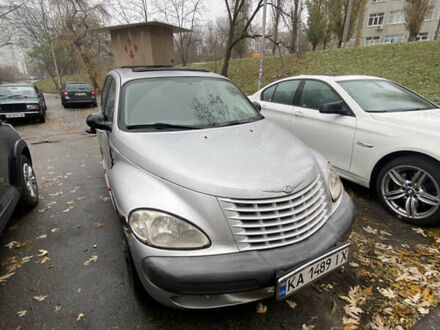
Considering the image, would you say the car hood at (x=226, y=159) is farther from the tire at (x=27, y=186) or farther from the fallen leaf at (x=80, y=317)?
the tire at (x=27, y=186)

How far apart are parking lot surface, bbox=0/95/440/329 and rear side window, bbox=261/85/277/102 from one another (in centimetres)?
239

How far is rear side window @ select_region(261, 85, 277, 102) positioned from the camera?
4.85 metres

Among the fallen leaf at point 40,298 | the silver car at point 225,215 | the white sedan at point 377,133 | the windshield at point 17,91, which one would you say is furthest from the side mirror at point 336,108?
the windshield at point 17,91

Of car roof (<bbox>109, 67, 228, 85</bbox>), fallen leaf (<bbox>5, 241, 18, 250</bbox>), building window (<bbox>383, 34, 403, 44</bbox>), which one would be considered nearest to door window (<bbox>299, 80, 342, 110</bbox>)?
car roof (<bbox>109, 67, 228, 85</bbox>)

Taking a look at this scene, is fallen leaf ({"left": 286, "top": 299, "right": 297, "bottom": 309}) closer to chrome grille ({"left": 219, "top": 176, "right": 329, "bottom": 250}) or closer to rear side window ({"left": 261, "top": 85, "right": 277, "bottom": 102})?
chrome grille ({"left": 219, "top": 176, "right": 329, "bottom": 250})

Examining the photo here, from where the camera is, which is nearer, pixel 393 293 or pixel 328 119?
pixel 393 293

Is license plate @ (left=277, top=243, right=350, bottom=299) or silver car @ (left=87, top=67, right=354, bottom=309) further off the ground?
silver car @ (left=87, top=67, right=354, bottom=309)

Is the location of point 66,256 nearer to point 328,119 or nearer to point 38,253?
point 38,253

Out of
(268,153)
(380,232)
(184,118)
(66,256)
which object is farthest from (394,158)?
(66,256)

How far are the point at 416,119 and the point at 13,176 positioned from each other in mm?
4597

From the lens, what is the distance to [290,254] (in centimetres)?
156

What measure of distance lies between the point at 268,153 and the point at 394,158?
1885 mm

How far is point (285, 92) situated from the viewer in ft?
14.9

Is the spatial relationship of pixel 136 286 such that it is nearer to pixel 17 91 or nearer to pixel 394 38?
pixel 17 91
